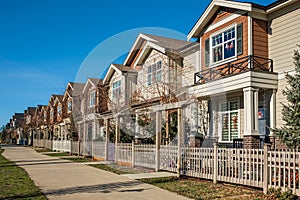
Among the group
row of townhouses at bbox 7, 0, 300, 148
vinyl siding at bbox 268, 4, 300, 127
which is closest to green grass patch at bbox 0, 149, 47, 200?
row of townhouses at bbox 7, 0, 300, 148

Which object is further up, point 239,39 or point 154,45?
point 154,45

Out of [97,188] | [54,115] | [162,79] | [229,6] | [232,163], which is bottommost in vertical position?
[97,188]

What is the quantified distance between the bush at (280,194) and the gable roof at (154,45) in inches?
549

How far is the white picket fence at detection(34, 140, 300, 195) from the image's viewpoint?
352 inches

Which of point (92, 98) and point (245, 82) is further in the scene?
point (92, 98)

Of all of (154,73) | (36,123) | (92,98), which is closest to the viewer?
(154,73)

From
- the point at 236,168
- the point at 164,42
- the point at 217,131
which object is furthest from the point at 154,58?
the point at 236,168

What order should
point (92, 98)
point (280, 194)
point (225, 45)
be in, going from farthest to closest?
point (92, 98) < point (225, 45) < point (280, 194)

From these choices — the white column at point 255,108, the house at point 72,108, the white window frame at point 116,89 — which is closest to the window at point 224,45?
the white column at point 255,108

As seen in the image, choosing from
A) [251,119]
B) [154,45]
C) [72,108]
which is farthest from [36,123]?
[251,119]

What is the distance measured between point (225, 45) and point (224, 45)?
6cm

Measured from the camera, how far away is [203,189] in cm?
1059

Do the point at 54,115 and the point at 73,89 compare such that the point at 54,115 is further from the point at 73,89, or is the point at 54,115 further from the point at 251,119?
the point at 251,119

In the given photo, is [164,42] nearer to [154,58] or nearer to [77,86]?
[154,58]
